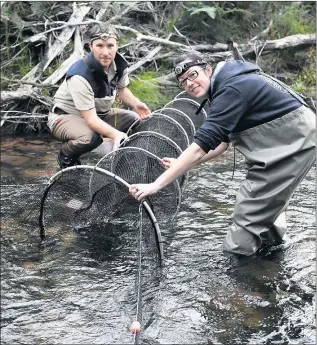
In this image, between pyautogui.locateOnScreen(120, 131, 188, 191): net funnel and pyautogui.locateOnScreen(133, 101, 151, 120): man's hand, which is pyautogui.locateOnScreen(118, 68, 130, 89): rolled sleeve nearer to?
pyautogui.locateOnScreen(133, 101, 151, 120): man's hand

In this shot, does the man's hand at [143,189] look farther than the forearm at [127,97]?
No

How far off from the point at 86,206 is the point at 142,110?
186 cm

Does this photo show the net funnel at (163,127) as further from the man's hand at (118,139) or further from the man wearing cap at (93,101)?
the man's hand at (118,139)

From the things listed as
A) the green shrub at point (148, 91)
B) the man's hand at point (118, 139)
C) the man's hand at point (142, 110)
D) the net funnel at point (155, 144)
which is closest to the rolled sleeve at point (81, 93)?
the man's hand at point (118, 139)

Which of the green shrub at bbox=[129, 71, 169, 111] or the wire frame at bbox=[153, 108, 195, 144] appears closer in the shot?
the wire frame at bbox=[153, 108, 195, 144]

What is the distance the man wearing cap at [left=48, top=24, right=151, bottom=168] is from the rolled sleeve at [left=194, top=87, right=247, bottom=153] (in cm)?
156

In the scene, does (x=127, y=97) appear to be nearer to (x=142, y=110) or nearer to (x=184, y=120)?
(x=142, y=110)

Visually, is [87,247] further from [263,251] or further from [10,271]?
[263,251]

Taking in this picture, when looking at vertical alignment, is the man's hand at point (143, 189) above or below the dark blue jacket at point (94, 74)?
below

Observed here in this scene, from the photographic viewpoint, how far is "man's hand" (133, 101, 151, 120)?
6.39 m

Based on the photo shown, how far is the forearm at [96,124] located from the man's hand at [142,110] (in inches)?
34.7

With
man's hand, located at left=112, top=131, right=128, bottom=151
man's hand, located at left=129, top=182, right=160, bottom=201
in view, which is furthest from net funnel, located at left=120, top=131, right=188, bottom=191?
man's hand, located at left=129, top=182, right=160, bottom=201

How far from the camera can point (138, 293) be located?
380 centimetres

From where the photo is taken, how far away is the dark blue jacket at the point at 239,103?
3984 millimetres
